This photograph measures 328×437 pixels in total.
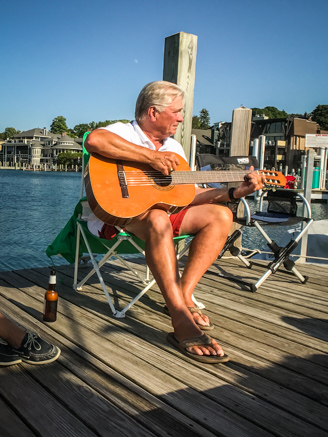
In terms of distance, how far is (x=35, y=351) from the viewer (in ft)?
5.77

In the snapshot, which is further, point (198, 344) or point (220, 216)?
point (220, 216)

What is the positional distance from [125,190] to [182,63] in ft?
6.34

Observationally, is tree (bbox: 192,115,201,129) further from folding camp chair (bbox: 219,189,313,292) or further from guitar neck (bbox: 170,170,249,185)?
guitar neck (bbox: 170,170,249,185)

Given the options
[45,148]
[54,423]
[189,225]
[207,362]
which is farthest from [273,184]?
[45,148]

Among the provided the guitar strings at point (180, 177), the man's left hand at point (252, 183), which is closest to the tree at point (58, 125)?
the guitar strings at point (180, 177)

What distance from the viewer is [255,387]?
1.65 metres

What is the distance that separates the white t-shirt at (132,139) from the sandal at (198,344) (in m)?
0.90

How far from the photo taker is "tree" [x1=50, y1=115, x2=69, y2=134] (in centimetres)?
13388

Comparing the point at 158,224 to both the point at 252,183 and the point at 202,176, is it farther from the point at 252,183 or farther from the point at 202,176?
the point at 252,183

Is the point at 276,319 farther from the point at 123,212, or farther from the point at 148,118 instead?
the point at 148,118

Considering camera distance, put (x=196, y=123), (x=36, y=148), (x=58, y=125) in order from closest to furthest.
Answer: (x=196, y=123), (x=36, y=148), (x=58, y=125)

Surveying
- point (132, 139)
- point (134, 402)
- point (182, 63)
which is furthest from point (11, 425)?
point (182, 63)

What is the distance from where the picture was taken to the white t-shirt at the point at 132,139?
2393mm

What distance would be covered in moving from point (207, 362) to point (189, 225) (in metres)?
0.85
